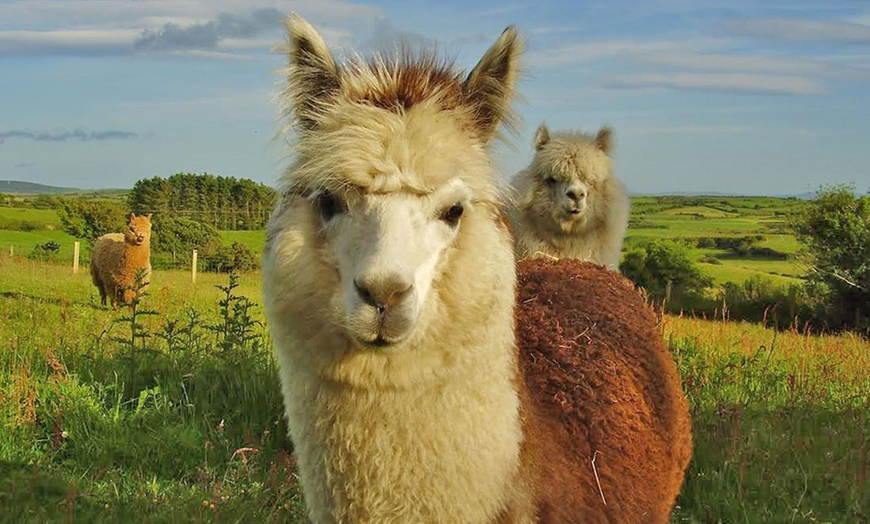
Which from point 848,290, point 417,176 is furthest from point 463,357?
point 848,290

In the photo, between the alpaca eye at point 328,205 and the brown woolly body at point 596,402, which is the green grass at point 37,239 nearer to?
the brown woolly body at point 596,402

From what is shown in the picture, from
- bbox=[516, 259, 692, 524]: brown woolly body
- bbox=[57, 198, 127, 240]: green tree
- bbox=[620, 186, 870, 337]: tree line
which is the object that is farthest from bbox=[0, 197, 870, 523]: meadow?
bbox=[57, 198, 127, 240]: green tree

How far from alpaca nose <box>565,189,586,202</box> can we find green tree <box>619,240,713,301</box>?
37.9 m

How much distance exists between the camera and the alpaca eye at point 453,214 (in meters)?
2.76

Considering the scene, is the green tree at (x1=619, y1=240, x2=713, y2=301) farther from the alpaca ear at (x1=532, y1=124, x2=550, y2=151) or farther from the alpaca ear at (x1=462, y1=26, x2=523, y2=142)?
the alpaca ear at (x1=462, y1=26, x2=523, y2=142)

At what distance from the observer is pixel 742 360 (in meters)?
8.07

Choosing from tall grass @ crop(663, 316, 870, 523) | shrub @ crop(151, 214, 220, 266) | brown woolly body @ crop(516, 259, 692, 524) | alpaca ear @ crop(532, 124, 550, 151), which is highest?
alpaca ear @ crop(532, 124, 550, 151)

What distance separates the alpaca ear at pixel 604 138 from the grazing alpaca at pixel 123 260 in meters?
9.29

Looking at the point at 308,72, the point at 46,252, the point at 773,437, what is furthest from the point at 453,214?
the point at 46,252

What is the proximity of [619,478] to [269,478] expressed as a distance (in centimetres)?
230

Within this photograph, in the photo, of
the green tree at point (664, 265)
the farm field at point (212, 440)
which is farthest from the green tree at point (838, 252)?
the farm field at point (212, 440)

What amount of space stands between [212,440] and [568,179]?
574 centimetres

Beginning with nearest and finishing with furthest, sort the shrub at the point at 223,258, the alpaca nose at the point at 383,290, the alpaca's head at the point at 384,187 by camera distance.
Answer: the alpaca nose at the point at 383,290 < the alpaca's head at the point at 384,187 < the shrub at the point at 223,258

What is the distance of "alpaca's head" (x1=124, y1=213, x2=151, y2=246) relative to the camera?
15953mm
